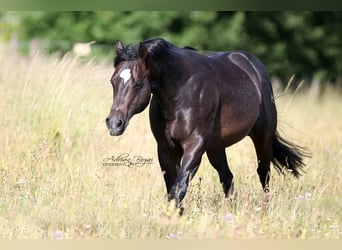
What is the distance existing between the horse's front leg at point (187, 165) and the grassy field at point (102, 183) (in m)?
0.14

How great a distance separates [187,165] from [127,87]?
961mm

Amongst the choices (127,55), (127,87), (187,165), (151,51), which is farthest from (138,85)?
(187,165)

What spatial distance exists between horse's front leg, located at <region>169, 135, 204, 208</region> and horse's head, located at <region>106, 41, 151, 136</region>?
24.8 inches

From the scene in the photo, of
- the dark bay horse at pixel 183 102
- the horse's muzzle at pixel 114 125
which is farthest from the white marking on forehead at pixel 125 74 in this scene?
the horse's muzzle at pixel 114 125

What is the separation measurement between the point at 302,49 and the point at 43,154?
1511cm

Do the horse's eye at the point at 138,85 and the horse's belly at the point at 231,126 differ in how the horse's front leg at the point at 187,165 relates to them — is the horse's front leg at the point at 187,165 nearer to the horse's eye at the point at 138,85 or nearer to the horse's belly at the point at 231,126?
the horse's belly at the point at 231,126

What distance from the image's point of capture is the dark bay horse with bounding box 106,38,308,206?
6.26 m

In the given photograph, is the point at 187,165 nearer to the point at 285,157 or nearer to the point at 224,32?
the point at 285,157

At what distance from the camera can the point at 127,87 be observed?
620 centimetres

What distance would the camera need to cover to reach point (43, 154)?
812cm

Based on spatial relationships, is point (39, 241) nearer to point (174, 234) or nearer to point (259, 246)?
point (174, 234)

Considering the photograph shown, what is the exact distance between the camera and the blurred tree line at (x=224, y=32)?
20.5 m

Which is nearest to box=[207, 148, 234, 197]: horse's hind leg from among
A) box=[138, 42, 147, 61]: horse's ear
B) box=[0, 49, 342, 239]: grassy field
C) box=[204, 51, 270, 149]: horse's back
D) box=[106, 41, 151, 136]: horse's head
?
box=[0, 49, 342, 239]: grassy field

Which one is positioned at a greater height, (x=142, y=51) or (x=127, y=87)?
(x=142, y=51)
